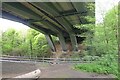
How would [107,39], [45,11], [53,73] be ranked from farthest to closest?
[45,11], [107,39], [53,73]

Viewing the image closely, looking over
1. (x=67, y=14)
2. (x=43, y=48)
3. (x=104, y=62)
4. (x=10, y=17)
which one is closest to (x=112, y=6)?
(x=104, y=62)

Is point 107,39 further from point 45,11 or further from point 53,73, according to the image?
point 45,11

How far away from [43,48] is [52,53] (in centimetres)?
224

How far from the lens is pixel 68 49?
147 feet

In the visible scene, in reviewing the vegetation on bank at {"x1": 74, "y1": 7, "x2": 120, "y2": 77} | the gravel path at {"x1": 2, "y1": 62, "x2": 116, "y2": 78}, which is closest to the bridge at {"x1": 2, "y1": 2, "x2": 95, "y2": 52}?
the vegetation on bank at {"x1": 74, "y1": 7, "x2": 120, "y2": 77}

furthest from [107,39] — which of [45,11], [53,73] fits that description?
[45,11]

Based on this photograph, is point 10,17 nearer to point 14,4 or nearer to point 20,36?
point 14,4

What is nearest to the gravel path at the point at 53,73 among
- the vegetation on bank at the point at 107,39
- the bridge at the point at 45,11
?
the vegetation on bank at the point at 107,39

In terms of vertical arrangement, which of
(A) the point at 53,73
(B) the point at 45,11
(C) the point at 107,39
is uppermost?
(B) the point at 45,11

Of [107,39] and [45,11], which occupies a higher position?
[45,11]

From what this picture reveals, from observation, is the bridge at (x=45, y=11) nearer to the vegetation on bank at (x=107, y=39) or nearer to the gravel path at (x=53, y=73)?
the vegetation on bank at (x=107, y=39)

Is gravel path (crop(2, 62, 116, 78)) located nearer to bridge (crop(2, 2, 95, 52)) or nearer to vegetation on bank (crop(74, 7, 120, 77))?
vegetation on bank (crop(74, 7, 120, 77))

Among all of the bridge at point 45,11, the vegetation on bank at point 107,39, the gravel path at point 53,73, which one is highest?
the bridge at point 45,11

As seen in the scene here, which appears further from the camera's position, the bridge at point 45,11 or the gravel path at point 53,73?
the bridge at point 45,11
